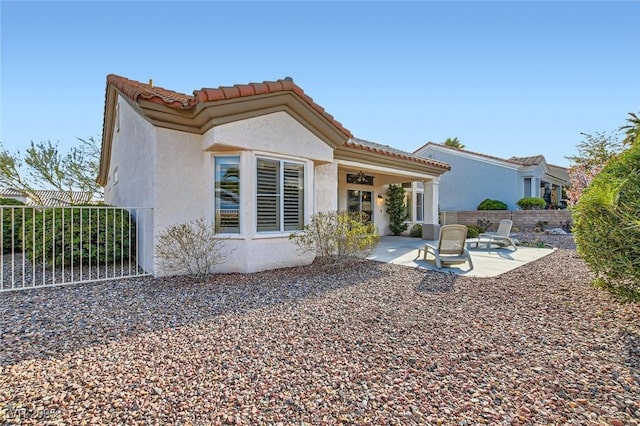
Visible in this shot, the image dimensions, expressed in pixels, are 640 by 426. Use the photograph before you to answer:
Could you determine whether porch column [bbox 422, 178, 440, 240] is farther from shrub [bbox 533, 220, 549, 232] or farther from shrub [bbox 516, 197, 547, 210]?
shrub [bbox 516, 197, 547, 210]

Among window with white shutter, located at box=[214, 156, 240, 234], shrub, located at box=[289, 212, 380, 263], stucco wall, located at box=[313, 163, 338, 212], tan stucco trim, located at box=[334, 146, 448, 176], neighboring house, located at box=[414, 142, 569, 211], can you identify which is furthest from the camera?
neighboring house, located at box=[414, 142, 569, 211]

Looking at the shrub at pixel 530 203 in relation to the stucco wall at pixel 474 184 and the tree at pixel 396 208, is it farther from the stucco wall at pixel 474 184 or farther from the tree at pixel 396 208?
the tree at pixel 396 208

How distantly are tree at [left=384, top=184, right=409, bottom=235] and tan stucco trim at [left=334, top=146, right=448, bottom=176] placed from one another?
9.45 feet

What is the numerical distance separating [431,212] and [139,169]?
13778 mm

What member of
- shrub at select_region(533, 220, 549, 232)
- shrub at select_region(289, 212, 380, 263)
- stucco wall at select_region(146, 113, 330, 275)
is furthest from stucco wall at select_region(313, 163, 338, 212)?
shrub at select_region(533, 220, 549, 232)

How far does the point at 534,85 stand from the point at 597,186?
9097mm

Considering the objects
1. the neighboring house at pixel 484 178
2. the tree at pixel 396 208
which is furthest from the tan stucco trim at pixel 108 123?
the neighboring house at pixel 484 178

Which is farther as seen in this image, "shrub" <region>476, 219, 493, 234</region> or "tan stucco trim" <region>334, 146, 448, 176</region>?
"shrub" <region>476, 219, 493, 234</region>

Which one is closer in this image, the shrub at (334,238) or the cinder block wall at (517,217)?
the shrub at (334,238)

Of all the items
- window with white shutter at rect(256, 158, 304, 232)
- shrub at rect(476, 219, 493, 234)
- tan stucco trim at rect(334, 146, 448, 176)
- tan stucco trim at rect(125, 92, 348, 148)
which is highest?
tan stucco trim at rect(125, 92, 348, 148)

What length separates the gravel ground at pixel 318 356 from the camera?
2594mm

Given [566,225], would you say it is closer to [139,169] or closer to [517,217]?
[517,217]

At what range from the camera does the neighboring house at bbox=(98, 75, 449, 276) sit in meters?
7.35

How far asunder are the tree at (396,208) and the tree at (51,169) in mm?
25173
